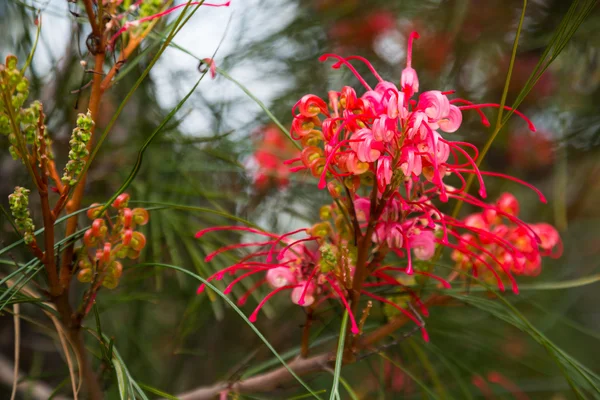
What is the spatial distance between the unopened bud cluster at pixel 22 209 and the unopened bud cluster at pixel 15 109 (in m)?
0.02

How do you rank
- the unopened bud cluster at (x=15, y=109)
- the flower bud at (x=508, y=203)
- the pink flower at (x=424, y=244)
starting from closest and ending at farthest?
the unopened bud cluster at (x=15, y=109)
the pink flower at (x=424, y=244)
the flower bud at (x=508, y=203)

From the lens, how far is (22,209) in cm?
27

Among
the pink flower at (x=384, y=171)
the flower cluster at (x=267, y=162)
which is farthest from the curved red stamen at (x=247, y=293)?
the flower cluster at (x=267, y=162)

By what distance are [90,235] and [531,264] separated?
31 centimetres

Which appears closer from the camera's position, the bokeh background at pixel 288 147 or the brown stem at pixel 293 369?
the brown stem at pixel 293 369

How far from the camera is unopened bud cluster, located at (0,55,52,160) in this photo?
25 centimetres

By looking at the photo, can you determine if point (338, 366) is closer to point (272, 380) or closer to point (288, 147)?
point (272, 380)

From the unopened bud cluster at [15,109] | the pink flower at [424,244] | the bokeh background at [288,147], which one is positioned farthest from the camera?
the bokeh background at [288,147]

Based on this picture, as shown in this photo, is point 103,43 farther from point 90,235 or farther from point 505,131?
point 505,131

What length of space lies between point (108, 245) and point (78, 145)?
68mm

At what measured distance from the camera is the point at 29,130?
26 cm

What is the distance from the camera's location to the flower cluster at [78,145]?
0.86 feet

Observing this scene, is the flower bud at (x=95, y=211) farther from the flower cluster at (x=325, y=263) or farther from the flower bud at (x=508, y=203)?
the flower bud at (x=508, y=203)

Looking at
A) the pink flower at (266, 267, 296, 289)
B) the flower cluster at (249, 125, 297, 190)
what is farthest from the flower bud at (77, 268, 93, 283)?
the flower cluster at (249, 125, 297, 190)
